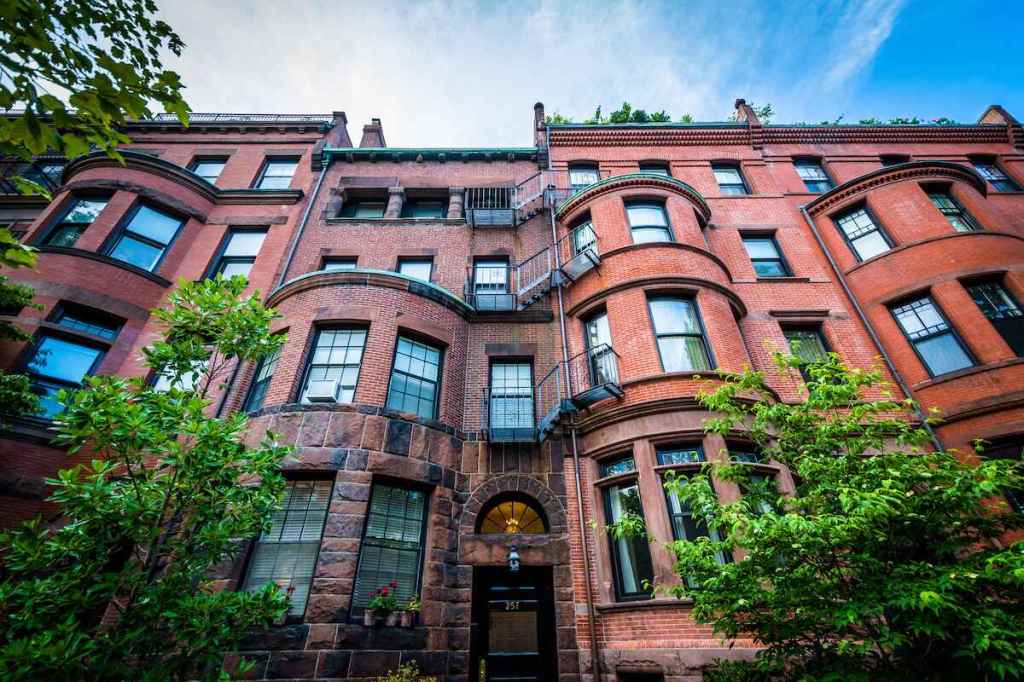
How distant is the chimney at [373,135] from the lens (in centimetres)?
1984

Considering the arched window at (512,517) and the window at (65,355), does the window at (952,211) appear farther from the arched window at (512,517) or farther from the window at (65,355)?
the window at (65,355)

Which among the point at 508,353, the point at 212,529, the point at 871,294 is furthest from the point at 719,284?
the point at 212,529

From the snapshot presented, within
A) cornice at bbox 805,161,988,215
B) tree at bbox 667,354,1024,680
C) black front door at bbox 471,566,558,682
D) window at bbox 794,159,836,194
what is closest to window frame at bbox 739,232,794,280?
cornice at bbox 805,161,988,215

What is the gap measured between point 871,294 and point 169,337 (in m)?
17.0

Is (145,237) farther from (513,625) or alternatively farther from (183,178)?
(513,625)

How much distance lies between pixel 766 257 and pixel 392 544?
14.0 meters

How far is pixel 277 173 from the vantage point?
18.0 meters

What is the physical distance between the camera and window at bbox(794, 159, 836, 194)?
56.0 ft

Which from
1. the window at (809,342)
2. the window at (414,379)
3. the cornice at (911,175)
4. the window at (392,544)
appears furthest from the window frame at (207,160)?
the cornice at (911,175)

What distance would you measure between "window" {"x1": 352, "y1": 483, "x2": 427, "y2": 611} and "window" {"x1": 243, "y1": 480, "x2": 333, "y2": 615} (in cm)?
90

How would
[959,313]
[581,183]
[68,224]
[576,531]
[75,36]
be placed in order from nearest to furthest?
[75,36] → [576,531] → [959,313] → [68,224] → [581,183]

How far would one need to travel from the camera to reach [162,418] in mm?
5566

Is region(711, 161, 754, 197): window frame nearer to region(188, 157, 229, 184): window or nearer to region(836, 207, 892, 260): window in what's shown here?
region(836, 207, 892, 260): window

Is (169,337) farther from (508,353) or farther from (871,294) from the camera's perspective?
(871,294)
